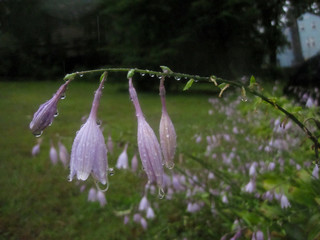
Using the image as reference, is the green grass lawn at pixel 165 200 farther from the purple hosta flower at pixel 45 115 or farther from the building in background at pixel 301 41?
the building in background at pixel 301 41

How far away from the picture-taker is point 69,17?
252 inches

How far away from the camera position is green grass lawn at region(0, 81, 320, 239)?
1.56 meters

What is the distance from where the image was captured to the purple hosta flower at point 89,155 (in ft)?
2.52

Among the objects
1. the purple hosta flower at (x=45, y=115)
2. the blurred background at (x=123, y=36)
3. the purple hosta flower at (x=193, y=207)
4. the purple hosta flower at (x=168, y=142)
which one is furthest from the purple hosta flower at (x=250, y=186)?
the blurred background at (x=123, y=36)

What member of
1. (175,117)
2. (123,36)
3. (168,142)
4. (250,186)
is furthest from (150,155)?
(123,36)

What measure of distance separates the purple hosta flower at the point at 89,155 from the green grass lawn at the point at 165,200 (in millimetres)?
517

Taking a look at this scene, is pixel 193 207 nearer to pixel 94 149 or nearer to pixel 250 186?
pixel 250 186

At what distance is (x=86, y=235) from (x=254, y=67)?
2978 millimetres

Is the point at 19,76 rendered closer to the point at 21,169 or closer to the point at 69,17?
the point at 69,17

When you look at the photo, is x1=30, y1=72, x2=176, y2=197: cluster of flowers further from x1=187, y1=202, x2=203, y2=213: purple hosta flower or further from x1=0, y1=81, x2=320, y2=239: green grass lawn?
x1=187, y1=202, x2=203, y2=213: purple hosta flower

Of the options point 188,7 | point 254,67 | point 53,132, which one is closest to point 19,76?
point 53,132

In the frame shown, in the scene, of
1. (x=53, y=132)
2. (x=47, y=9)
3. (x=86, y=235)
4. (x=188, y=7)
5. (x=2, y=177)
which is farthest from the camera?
(x=47, y=9)

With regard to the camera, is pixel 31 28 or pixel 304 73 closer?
pixel 304 73

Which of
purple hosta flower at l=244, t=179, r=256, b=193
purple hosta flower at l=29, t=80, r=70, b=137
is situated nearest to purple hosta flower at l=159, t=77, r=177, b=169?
purple hosta flower at l=29, t=80, r=70, b=137
